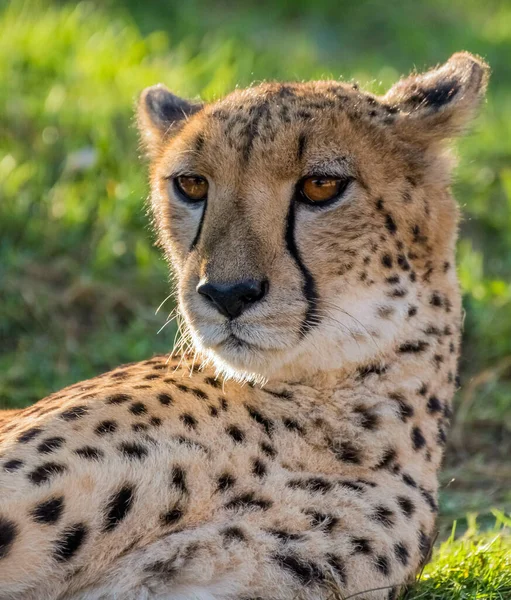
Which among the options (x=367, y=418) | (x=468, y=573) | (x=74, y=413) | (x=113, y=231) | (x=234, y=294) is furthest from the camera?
(x=113, y=231)

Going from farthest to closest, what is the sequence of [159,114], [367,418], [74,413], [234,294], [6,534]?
[159,114] → [367,418] → [74,413] → [234,294] → [6,534]

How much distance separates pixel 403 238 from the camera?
2.33 metres

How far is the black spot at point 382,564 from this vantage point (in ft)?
7.00

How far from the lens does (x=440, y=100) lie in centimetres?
247

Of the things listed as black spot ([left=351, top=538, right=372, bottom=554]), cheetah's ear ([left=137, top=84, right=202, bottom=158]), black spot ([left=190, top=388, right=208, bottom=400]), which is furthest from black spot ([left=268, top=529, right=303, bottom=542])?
cheetah's ear ([left=137, top=84, right=202, bottom=158])

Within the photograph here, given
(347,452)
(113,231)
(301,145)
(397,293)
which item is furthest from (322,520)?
(113,231)

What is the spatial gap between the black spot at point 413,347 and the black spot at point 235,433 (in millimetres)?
405

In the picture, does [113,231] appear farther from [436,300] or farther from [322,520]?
[322,520]

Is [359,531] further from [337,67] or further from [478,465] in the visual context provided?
[337,67]

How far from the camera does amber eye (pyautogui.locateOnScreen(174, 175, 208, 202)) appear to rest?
7.84 ft

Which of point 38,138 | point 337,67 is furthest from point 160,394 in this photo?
point 337,67

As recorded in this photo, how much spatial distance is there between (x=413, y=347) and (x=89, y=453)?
0.73m

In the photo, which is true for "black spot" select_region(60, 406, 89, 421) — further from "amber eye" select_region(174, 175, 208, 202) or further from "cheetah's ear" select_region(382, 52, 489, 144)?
"cheetah's ear" select_region(382, 52, 489, 144)

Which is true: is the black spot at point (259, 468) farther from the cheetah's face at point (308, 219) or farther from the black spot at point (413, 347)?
the black spot at point (413, 347)
